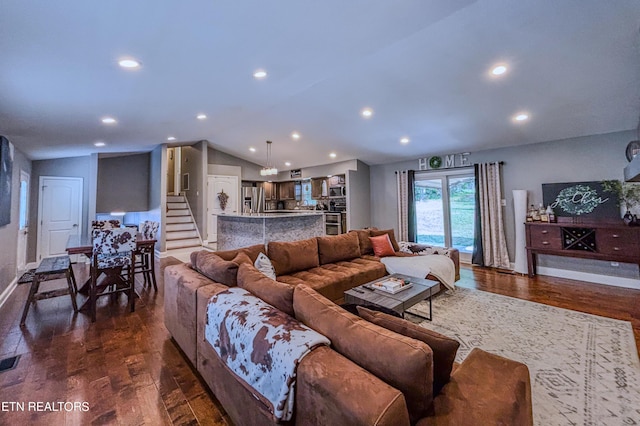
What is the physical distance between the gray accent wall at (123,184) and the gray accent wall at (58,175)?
493 millimetres

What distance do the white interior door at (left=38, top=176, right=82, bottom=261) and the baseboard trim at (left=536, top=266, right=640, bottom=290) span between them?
9744 millimetres

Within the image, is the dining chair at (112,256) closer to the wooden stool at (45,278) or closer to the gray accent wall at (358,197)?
the wooden stool at (45,278)

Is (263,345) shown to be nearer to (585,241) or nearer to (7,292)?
(7,292)

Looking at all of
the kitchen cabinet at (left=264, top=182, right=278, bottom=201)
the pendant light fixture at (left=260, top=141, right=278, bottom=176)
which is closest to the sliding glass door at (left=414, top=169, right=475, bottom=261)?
the pendant light fixture at (left=260, top=141, right=278, bottom=176)

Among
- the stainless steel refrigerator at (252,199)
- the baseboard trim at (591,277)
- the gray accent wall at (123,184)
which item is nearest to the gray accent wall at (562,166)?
the baseboard trim at (591,277)

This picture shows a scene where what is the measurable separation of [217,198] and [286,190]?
2.43m

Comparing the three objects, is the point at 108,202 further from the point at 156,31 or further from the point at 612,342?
the point at 612,342

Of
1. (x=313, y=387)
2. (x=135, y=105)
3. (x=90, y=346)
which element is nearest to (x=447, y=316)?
(x=313, y=387)

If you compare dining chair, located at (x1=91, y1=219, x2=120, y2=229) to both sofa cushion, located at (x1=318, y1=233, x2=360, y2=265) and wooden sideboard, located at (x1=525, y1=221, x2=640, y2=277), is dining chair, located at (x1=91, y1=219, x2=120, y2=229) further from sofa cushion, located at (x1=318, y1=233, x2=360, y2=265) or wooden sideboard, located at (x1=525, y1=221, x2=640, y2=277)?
wooden sideboard, located at (x1=525, y1=221, x2=640, y2=277)

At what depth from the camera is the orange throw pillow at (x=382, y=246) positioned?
4.42 metres

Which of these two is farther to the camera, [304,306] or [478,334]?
[478,334]

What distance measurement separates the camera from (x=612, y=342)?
2562mm

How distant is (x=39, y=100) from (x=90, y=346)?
252 cm

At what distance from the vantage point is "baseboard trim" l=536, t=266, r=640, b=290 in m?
4.10
